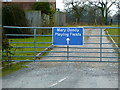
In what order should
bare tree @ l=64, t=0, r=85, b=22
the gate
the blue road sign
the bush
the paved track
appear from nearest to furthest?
the paved track < the gate < the blue road sign < the bush < bare tree @ l=64, t=0, r=85, b=22

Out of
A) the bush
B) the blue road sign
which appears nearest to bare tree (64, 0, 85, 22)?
the bush

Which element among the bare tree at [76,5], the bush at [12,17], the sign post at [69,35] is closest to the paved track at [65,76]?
the sign post at [69,35]

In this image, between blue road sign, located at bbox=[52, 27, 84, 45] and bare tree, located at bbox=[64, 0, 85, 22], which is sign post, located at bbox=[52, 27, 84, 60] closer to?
blue road sign, located at bbox=[52, 27, 84, 45]

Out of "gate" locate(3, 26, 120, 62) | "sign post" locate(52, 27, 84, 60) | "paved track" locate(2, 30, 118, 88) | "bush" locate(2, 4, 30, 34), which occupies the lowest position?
"paved track" locate(2, 30, 118, 88)

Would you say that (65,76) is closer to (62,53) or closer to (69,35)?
(69,35)

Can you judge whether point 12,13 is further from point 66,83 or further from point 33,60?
point 66,83

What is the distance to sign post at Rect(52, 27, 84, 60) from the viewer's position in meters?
13.0

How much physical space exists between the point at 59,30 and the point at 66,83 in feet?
14.9

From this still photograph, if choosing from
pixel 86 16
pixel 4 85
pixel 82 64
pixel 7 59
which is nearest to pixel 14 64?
pixel 7 59

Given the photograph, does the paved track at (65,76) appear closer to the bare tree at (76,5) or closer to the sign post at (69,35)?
the sign post at (69,35)

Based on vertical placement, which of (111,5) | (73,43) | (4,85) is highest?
(111,5)

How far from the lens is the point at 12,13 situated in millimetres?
26875

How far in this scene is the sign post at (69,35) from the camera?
1296 cm

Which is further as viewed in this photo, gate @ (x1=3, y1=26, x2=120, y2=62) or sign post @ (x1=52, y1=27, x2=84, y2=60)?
sign post @ (x1=52, y1=27, x2=84, y2=60)
